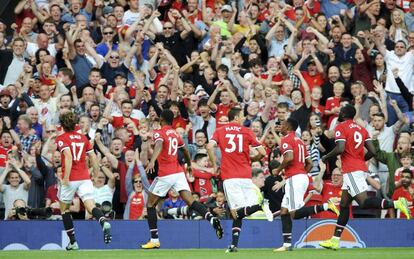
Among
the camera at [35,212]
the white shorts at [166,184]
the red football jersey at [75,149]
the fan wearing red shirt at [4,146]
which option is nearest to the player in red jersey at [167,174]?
the white shorts at [166,184]

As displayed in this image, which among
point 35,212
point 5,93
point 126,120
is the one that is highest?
point 5,93

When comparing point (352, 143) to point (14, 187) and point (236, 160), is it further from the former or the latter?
point (14, 187)

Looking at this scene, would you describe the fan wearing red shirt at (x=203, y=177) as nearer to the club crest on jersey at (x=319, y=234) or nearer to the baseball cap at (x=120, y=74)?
the club crest on jersey at (x=319, y=234)

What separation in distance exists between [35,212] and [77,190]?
2.14 m

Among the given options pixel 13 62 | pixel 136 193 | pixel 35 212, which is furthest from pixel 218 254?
pixel 13 62

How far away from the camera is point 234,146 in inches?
779

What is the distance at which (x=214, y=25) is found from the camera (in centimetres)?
2719

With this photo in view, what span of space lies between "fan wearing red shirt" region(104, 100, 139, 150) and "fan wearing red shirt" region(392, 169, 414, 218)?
5.70 m

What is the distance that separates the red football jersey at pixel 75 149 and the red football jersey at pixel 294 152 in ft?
11.6

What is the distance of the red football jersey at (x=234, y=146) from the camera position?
19.7 metres

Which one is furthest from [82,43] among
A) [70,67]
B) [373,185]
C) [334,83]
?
[373,185]

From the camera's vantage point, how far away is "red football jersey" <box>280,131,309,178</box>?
65.8 ft

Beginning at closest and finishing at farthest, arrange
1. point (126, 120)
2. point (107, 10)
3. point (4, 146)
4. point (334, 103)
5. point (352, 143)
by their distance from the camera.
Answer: point (352, 143) → point (4, 146) → point (126, 120) → point (334, 103) → point (107, 10)

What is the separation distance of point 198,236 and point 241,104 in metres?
4.35
